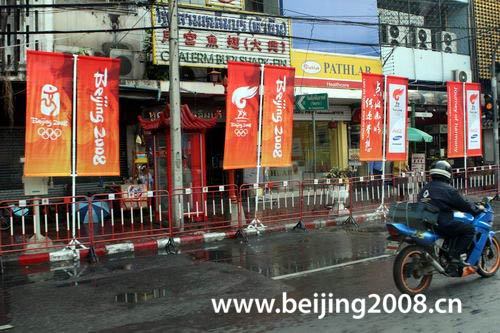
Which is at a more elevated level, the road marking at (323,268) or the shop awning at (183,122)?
the shop awning at (183,122)

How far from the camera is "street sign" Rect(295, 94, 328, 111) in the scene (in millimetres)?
15953

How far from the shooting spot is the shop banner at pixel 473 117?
17.7 metres

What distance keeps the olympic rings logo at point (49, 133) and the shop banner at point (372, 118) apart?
8040mm

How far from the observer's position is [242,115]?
12.8 m

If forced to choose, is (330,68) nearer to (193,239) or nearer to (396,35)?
(396,35)

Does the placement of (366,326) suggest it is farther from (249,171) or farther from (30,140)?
(249,171)

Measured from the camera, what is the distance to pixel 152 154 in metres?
14.2

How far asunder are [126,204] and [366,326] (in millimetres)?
8480

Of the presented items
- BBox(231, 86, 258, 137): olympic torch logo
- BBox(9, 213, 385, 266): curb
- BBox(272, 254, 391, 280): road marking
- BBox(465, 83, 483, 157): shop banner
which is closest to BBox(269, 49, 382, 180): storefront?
BBox(465, 83, 483, 157): shop banner

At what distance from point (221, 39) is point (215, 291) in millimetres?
10958

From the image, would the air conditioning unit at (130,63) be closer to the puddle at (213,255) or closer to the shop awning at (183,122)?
the shop awning at (183,122)

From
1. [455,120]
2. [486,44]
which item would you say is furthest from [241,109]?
[486,44]

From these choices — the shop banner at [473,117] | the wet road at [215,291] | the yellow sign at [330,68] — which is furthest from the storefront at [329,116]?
the wet road at [215,291]

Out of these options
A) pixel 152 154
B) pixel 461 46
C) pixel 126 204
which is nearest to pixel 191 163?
pixel 152 154
